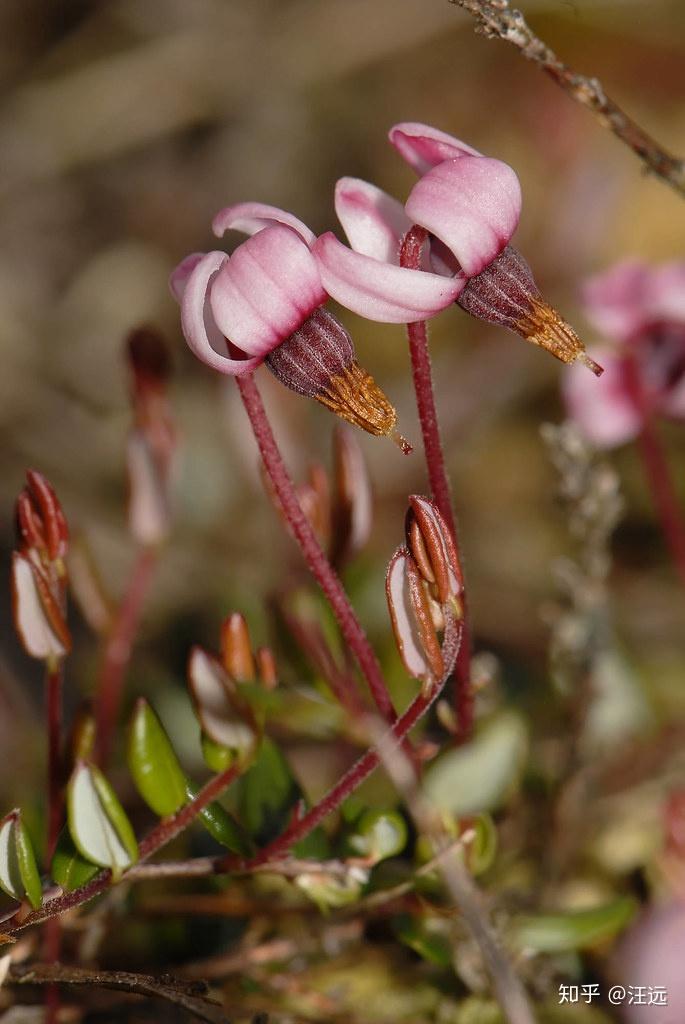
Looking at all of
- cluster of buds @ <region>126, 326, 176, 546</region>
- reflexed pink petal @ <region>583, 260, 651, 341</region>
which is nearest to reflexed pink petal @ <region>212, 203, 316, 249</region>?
cluster of buds @ <region>126, 326, 176, 546</region>

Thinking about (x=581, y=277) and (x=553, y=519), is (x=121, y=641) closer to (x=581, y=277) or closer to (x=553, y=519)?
(x=553, y=519)

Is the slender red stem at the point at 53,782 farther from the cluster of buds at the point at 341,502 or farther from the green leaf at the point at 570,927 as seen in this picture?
the green leaf at the point at 570,927

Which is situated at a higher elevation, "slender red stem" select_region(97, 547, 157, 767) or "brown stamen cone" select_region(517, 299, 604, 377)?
"brown stamen cone" select_region(517, 299, 604, 377)

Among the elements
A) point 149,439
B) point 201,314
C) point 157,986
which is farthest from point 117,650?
point 201,314

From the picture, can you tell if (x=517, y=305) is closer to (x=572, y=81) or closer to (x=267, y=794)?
(x=572, y=81)

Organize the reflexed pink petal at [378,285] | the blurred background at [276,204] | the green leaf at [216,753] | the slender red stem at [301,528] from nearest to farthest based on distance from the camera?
1. the reflexed pink petal at [378,285]
2. the slender red stem at [301,528]
3. the green leaf at [216,753]
4. the blurred background at [276,204]

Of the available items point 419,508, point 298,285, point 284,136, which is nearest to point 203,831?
point 419,508

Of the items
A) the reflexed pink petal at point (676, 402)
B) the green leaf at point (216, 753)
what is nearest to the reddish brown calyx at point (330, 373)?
the green leaf at point (216, 753)

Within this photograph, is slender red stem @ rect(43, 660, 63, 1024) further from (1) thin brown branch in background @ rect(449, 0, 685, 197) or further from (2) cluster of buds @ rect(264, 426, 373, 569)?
(1) thin brown branch in background @ rect(449, 0, 685, 197)
